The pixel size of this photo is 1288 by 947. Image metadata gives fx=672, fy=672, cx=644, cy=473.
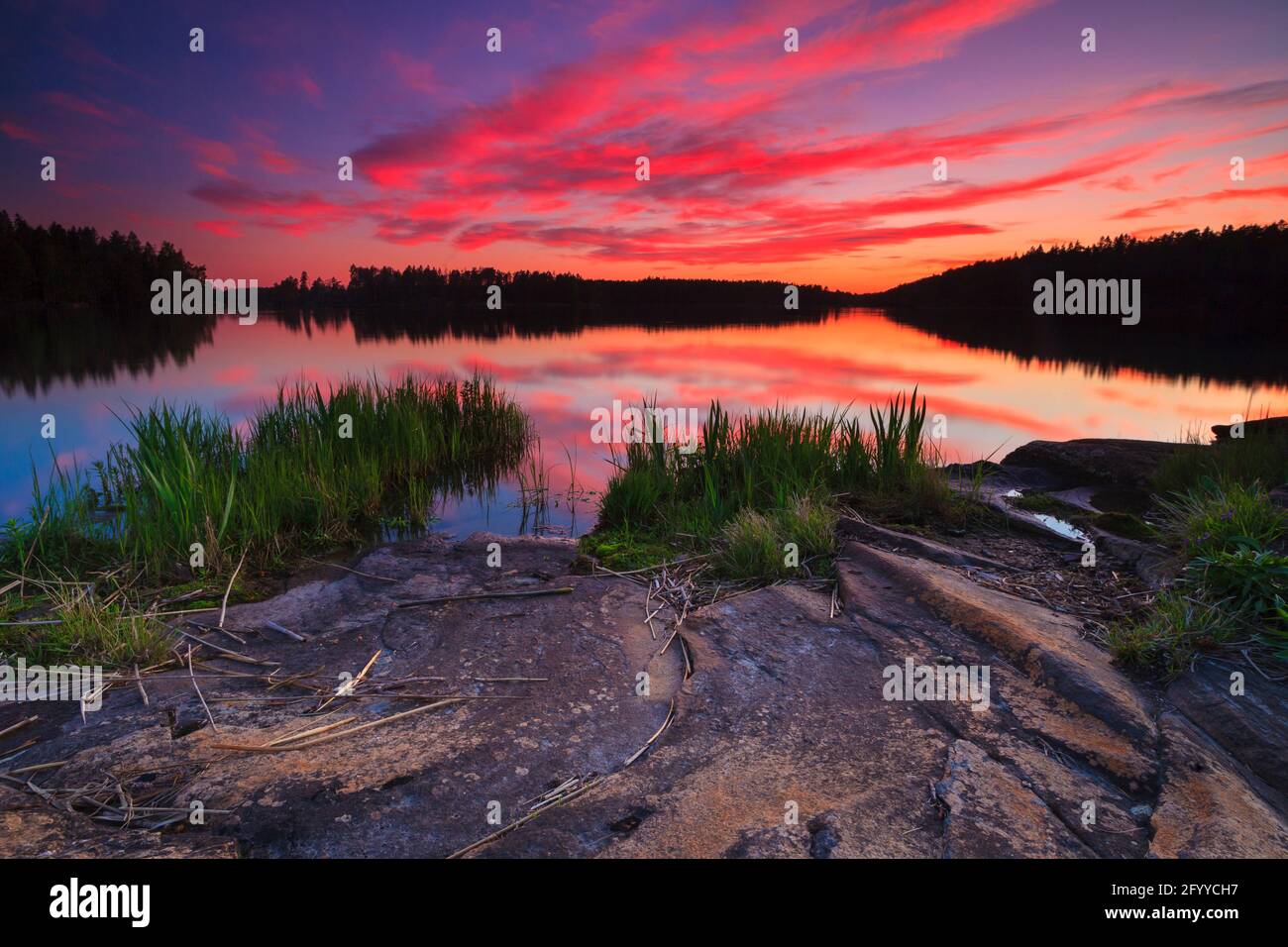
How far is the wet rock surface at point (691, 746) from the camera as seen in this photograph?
2.37 m

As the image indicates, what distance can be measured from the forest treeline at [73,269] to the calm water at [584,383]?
105ft

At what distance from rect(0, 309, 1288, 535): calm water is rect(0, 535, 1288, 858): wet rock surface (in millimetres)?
4987

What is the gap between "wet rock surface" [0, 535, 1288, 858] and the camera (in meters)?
2.37

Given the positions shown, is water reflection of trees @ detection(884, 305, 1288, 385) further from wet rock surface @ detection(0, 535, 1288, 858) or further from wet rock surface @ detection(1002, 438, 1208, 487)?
wet rock surface @ detection(0, 535, 1288, 858)

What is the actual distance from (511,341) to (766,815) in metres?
42.0

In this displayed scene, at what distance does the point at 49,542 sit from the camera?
586 centimetres

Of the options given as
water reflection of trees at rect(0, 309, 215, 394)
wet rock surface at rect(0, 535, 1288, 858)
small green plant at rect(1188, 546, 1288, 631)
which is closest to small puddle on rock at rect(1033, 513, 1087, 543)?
small green plant at rect(1188, 546, 1288, 631)

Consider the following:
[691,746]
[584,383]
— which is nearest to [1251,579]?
[691,746]

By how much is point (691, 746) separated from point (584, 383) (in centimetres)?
1995

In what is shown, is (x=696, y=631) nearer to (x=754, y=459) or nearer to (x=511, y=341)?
(x=754, y=459)

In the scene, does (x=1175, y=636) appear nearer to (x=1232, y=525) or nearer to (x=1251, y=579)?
(x=1251, y=579)

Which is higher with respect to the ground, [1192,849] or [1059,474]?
[1059,474]

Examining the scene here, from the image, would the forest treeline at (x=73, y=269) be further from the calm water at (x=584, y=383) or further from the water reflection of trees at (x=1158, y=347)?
the water reflection of trees at (x=1158, y=347)

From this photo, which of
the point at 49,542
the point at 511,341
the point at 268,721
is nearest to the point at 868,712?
the point at 268,721
